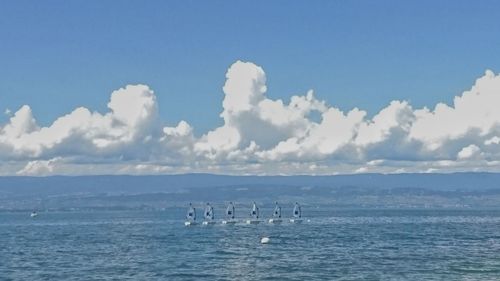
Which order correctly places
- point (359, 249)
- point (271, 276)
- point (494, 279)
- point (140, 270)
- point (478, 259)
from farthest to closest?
point (359, 249)
point (478, 259)
point (140, 270)
point (271, 276)
point (494, 279)

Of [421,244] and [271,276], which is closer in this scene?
[271,276]

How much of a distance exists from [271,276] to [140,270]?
25.4 m

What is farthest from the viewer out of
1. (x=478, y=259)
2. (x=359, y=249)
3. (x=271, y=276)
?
(x=359, y=249)

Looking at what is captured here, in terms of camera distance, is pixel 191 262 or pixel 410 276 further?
pixel 191 262

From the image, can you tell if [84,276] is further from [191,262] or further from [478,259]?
[478,259]

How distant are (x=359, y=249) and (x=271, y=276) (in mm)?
55301

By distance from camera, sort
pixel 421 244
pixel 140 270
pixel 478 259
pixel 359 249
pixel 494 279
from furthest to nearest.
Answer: pixel 421 244, pixel 359 249, pixel 478 259, pixel 140 270, pixel 494 279

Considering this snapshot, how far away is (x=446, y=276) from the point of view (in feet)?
423

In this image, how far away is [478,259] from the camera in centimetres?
15488

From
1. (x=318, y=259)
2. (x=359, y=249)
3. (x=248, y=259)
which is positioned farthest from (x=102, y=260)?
(x=359, y=249)

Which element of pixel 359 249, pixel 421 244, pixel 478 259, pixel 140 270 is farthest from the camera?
pixel 421 244

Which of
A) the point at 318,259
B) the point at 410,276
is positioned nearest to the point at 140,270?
the point at 318,259

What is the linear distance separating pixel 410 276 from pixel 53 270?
63.5 metres

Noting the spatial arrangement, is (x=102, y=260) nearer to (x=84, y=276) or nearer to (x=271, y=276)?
(x=84, y=276)
